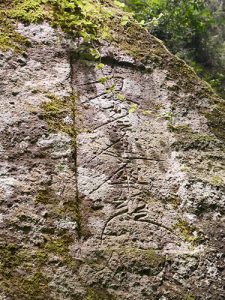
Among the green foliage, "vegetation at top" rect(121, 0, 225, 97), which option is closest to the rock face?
the green foliage

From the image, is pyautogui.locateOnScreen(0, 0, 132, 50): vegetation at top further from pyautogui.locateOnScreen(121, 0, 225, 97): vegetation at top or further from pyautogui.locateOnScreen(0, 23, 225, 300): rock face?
pyautogui.locateOnScreen(121, 0, 225, 97): vegetation at top

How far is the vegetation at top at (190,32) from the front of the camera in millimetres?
6066

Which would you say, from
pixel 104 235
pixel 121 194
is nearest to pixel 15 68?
pixel 121 194

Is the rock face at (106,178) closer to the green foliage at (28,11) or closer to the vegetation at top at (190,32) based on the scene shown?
the green foliage at (28,11)

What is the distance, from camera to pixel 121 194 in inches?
87.7

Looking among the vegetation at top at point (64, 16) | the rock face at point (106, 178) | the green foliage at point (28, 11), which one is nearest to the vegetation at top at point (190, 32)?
the vegetation at top at point (64, 16)

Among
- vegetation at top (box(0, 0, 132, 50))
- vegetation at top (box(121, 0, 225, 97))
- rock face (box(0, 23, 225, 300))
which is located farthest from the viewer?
vegetation at top (box(121, 0, 225, 97))

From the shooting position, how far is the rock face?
6.16ft

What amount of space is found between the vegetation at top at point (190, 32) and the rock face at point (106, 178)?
3329mm

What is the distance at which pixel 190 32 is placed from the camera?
6.72 m

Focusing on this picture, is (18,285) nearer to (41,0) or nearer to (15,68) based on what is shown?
(15,68)

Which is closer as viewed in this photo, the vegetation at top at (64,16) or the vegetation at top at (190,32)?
the vegetation at top at (64,16)

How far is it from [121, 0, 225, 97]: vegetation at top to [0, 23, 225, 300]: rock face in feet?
10.9

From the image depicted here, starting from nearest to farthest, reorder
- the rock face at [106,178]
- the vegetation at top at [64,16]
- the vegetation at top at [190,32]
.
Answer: the rock face at [106,178] → the vegetation at top at [64,16] → the vegetation at top at [190,32]
